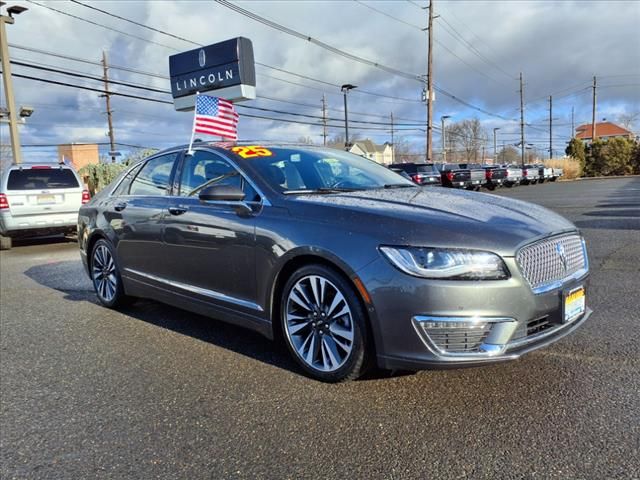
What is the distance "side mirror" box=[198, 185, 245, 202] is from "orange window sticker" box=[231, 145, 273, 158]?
1.40ft

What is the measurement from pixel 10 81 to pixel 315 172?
1611cm

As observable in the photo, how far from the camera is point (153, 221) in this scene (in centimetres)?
449

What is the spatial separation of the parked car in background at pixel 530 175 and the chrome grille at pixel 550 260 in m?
34.4

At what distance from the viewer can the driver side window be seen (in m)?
3.81

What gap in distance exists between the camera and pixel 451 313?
267 cm

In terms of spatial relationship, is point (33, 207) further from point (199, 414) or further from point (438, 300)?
point (438, 300)

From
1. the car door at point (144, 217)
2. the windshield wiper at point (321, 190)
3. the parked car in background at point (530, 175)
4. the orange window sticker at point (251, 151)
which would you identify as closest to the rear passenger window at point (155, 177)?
the car door at point (144, 217)

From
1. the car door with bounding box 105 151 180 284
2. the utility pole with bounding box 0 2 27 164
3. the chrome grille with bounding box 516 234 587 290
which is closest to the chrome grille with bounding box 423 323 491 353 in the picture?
the chrome grille with bounding box 516 234 587 290

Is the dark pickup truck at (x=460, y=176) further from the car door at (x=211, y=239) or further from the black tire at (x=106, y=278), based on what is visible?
the car door at (x=211, y=239)

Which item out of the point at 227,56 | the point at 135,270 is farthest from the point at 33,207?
the point at 227,56

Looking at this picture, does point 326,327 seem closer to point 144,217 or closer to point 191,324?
point 191,324

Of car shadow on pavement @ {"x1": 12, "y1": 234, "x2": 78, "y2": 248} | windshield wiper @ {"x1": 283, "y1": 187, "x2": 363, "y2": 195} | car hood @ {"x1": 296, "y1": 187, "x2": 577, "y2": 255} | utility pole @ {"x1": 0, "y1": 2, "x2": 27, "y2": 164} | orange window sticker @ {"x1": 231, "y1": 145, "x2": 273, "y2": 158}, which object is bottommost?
car shadow on pavement @ {"x1": 12, "y1": 234, "x2": 78, "y2": 248}

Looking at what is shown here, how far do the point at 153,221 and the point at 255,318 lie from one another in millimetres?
1522

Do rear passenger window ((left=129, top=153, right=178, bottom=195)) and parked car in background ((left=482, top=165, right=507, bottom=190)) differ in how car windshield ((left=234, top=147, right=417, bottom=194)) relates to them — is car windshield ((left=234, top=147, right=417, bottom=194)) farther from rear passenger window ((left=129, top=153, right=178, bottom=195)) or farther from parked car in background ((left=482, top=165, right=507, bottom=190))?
parked car in background ((left=482, top=165, right=507, bottom=190))
